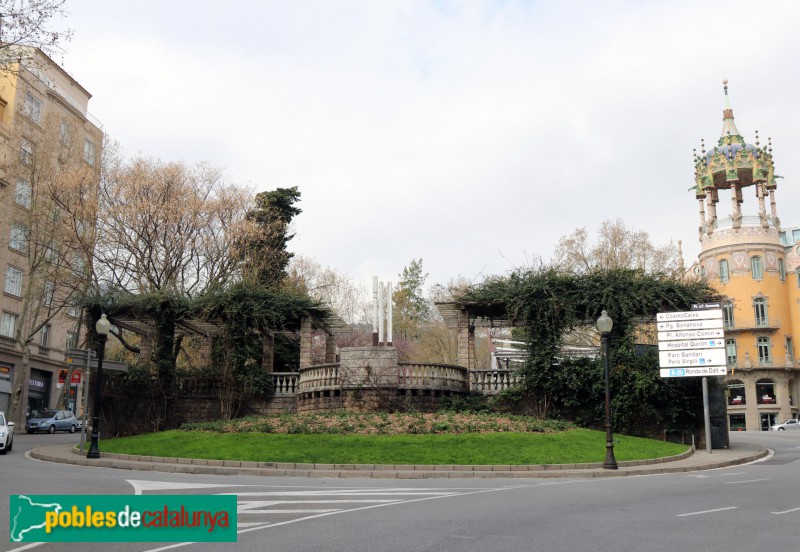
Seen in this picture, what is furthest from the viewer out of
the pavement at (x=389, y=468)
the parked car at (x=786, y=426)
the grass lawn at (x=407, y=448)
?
the parked car at (x=786, y=426)

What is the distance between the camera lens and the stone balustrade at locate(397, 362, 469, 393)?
1051 inches

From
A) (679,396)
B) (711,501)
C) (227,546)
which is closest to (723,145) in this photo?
(679,396)

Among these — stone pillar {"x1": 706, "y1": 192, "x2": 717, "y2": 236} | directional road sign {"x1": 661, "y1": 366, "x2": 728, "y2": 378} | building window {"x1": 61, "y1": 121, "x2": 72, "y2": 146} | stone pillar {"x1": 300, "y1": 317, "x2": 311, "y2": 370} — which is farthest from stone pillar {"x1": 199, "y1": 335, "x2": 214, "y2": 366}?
stone pillar {"x1": 706, "y1": 192, "x2": 717, "y2": 236}

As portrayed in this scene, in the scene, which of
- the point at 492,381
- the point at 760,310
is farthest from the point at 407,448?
the point at 760,310

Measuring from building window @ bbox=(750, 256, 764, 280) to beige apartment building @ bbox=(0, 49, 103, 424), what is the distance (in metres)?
50.9

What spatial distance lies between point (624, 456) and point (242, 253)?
2239 centimetres

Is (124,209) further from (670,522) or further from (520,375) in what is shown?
(670,522)

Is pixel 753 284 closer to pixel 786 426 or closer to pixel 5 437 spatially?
pixel 786 426

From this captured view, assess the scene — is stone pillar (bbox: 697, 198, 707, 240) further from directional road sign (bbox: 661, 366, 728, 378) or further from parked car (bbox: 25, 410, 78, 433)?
parked car (bbox: 25, 410, 78, 433)

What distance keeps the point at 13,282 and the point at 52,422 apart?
1086 cm

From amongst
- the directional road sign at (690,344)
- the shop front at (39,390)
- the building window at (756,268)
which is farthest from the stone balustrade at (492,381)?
the building window at (756,268)

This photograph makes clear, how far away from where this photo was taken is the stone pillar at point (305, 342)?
3061 cm

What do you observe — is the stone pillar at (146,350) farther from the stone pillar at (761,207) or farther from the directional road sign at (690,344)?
the stone pillar at (761,207)

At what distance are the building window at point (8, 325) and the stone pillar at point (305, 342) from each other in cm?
2534
